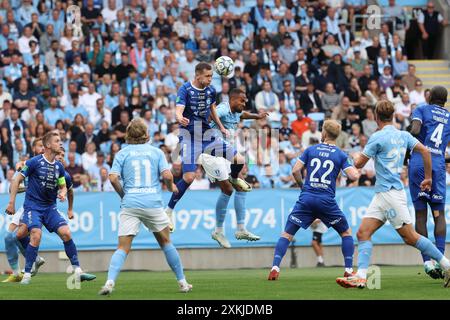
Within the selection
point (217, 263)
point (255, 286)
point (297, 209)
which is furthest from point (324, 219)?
point (217, 263)

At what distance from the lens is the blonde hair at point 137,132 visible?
13977 millimetres

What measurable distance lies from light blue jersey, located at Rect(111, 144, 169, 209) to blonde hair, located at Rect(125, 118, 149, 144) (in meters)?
0.09

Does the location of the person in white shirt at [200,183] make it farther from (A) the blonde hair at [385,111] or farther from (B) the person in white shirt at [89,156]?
(A) the blonde hair at [385,111]

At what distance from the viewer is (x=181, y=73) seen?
29219 millimetres

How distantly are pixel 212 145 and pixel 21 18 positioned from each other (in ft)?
46.4

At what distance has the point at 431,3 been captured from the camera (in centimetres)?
3331

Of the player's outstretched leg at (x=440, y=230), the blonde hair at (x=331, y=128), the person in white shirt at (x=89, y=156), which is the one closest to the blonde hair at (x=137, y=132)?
the blonde hair at (x=331, y=128)

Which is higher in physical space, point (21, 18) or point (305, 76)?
point (21, 18)

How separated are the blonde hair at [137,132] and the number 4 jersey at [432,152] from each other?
4744 millimetres

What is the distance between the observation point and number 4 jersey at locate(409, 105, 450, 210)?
650 inches

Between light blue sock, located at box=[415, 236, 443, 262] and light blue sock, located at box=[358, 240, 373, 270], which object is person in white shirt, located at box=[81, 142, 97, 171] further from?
light blue sock, located at box=[415, 236, 443, 262]

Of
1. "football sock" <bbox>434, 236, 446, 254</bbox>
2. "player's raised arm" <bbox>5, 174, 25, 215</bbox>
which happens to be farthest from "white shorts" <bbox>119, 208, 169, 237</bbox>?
"football sock" <bbox>434, 236, 446, 254</bbox>

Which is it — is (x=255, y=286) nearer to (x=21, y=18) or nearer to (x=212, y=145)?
(x=212, y=145)

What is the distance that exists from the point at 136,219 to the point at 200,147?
14.1 ft
